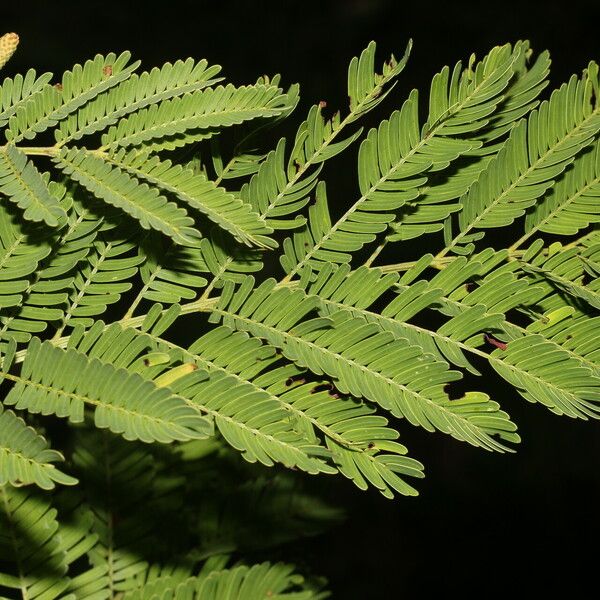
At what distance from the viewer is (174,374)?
0.77m

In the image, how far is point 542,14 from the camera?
4465mm

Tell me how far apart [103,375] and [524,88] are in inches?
21.4

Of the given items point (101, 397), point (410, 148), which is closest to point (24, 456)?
point (101, 397)

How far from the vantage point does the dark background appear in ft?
10.8

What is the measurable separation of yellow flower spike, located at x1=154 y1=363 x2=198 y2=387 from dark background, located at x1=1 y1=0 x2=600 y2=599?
1.99 meters

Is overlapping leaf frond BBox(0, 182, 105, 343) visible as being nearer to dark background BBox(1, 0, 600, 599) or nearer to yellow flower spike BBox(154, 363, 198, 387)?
yellow flower spike BBox(154, 363, 198, 387)

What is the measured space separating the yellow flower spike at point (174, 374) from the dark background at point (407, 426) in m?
1.99

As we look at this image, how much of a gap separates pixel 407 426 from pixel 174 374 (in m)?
2.76

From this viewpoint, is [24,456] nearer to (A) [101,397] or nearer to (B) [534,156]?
(A) [101,397]

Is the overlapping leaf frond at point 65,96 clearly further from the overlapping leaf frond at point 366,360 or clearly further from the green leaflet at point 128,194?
the overlapping leaf frond at point 366,360

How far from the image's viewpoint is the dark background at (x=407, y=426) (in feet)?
10.8

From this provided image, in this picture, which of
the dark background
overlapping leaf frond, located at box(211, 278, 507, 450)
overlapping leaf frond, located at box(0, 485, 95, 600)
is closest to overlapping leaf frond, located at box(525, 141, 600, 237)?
overlapping leaf frond, located at box(211, 278, 507, 450)

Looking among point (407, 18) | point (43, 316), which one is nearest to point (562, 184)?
point (43, 316)

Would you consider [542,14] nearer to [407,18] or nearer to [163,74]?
[407,18]
